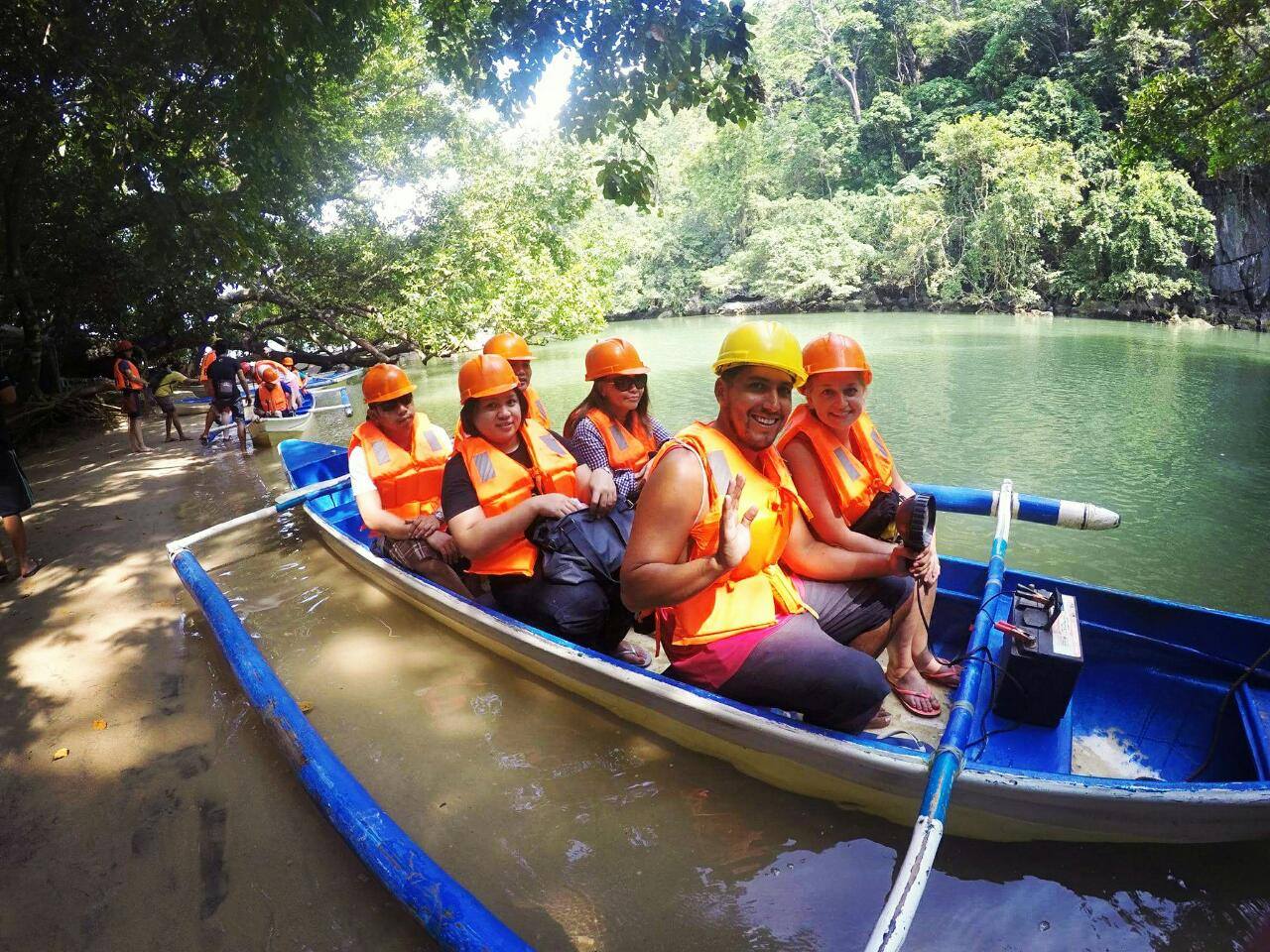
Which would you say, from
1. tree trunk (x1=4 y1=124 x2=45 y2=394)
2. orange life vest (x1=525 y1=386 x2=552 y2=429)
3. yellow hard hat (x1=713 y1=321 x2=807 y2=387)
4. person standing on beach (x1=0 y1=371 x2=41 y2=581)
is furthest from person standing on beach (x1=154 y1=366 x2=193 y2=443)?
yellow hard hat (x1=713 y1=321 x2=807 y2=387)

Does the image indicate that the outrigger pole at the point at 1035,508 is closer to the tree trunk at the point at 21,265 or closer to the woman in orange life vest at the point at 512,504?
the woman in orange life vest at the point at 512,504

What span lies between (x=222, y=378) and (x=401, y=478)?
864 cm

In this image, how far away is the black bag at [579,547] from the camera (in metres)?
3.18

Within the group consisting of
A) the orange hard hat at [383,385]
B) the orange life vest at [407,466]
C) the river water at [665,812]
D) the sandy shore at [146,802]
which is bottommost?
the river water at [665,812]

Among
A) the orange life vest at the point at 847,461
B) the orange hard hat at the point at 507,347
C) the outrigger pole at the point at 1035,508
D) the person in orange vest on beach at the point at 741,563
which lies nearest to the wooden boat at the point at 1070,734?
the person in orange vest on beach at the point at 741,563

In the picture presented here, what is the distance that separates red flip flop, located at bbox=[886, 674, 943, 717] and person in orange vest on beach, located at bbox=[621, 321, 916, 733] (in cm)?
71

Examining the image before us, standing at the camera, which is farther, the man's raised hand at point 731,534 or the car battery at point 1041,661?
the car battery at point 1041,661

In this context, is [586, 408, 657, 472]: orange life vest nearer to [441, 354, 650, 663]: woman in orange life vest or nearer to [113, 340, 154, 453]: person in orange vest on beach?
[441, 354, 650, 663]: woman in orange life vest

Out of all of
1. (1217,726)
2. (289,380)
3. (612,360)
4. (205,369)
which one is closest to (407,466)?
(612,360)

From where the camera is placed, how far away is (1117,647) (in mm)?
3131

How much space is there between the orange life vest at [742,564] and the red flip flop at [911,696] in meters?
0.94

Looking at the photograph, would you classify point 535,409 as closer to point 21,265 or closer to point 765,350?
point 765,350

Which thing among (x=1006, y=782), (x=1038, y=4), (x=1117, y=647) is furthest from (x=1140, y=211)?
(x=1006, y=782)

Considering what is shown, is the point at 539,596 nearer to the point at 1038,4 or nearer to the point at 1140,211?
the point at 1140,211
